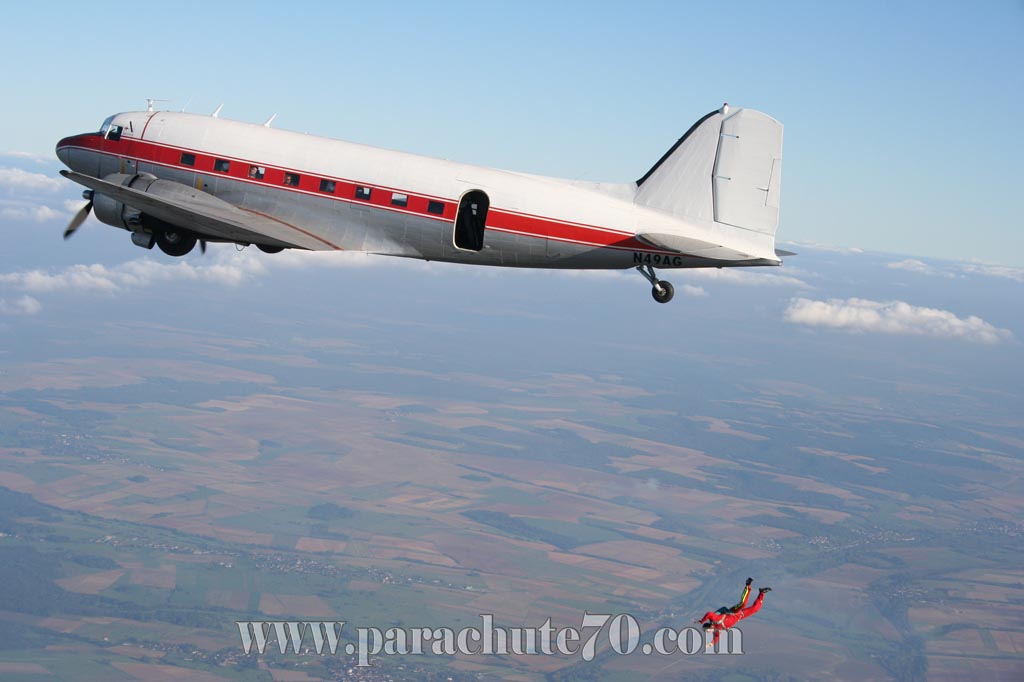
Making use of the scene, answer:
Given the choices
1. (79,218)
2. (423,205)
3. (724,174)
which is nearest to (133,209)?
(79,218)

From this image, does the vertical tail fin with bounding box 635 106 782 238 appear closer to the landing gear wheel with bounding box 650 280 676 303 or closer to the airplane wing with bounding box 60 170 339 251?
the landing gear wheel with bounding box 650 280 676 303

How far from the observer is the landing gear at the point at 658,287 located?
25.5 meters

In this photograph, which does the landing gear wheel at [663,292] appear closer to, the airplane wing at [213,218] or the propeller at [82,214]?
the airplane wing at [213,218]

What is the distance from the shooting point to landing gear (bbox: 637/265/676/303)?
Answer: 2550 centimetres

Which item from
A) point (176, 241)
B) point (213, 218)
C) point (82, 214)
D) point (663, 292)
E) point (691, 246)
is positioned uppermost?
point (691, 246)

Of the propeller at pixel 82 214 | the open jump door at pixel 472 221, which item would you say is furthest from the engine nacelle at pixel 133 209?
the open jump door at pixel 472 221

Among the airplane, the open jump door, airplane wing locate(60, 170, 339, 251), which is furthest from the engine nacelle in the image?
the open jump door

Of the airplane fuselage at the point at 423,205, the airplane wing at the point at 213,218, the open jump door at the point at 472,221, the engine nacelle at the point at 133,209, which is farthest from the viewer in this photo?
the engine nacelle at the point at 133,209

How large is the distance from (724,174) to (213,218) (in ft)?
57.5

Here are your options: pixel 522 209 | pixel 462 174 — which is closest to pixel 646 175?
pixel 522 209

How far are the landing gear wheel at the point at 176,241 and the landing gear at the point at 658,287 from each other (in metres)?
16.3

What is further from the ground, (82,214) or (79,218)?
(82,214)

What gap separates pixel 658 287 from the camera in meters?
26.4

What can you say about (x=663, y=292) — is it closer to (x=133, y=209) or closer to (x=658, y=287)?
(x=658, y=287)
